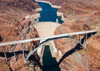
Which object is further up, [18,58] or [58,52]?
[18,58]

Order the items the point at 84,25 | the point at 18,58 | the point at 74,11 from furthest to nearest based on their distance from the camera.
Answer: the point at 74,11 → the point at 84,25 → the point at 18,58

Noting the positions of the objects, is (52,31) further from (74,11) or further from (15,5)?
(15,5)

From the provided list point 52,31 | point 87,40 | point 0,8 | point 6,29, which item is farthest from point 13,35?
point 0,8

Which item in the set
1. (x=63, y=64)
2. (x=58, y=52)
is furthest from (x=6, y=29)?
(x=63, y=64)

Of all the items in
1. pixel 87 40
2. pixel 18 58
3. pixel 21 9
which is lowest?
pixel 21 9

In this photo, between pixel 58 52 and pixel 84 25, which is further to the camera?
pixel 84 25

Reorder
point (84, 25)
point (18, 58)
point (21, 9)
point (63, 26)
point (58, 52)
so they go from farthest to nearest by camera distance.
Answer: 1. point (21, 9)
2. point (63, 26)
3. point (84, 25)
4. point (58, 52)
5. point (18, 58)

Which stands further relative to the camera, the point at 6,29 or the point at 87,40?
the point at 6,29

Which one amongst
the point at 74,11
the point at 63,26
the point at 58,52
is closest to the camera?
the point at 58,52

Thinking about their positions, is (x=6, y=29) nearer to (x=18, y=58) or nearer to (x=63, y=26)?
(x=18, y=58)
